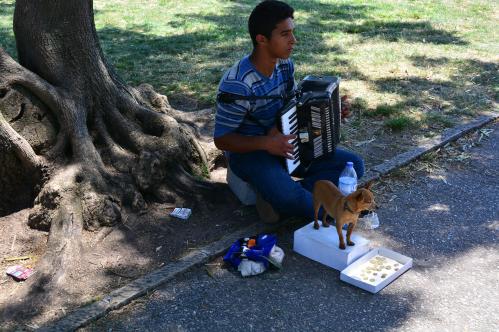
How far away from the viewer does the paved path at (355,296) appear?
3590 mm

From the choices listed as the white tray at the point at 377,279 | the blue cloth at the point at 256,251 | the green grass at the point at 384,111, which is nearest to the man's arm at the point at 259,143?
the blue cloth at the point at 256,251

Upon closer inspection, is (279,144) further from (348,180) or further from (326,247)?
(326,247)

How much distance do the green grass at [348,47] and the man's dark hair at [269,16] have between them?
2859 millimetres

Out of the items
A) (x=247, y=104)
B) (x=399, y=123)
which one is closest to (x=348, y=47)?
(x=399, y=123)

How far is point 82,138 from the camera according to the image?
4.77 m

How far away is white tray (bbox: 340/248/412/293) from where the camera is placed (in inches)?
153

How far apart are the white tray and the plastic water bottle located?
1.86 feet

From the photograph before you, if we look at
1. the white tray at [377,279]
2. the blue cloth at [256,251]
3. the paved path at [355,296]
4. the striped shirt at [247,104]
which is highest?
the striped shirt at [247,104]

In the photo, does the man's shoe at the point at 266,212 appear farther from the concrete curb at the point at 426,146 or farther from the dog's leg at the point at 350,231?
the concrete curb at the point at 426,146

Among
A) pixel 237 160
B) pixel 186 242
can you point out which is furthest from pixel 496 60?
pixel 186 242

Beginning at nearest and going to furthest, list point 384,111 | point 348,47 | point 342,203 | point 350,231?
point 342,203 < point 350,231 < point 384,111 < point 348,47

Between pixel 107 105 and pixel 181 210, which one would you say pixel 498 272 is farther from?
pixel 107 105

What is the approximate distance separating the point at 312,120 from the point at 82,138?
176 centimetres

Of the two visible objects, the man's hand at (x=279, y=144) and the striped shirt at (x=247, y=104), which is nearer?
the man's hand at (x=279, y=144)
